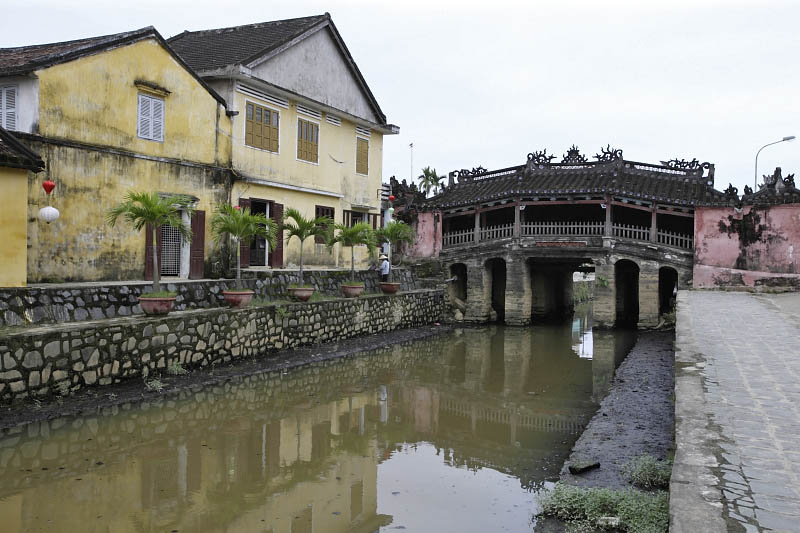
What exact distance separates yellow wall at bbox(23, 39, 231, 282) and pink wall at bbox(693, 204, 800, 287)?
17.0 m

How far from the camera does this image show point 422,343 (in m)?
19.2

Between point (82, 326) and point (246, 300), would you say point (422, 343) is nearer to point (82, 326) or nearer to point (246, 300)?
point (246, 300)

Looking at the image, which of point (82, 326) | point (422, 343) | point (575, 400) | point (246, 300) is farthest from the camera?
point (422, 343)

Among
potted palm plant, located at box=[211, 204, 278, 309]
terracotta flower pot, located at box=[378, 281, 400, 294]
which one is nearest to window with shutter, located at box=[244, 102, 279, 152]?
potted palm plant, located at box=[211, 204, 278, 309]

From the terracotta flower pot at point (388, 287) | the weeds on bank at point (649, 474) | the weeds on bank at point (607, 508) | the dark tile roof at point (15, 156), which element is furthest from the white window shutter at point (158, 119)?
the weeds on bank at point (649, 474)

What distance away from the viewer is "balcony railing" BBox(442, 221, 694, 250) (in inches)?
966

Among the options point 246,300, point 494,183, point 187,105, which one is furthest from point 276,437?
point 494,183

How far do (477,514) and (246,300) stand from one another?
846 centimetres

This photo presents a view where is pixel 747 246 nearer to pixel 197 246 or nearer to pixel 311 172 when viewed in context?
pixel 311 172

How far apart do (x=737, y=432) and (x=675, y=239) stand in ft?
68.4

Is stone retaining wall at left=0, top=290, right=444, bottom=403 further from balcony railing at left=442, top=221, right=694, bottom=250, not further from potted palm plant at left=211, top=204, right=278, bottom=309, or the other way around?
balcony railing at left=442, top=221, right=694, bottom=250

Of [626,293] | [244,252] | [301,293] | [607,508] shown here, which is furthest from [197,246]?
[626,293]

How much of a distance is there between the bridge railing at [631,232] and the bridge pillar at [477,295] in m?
5.29

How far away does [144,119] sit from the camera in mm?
14648
